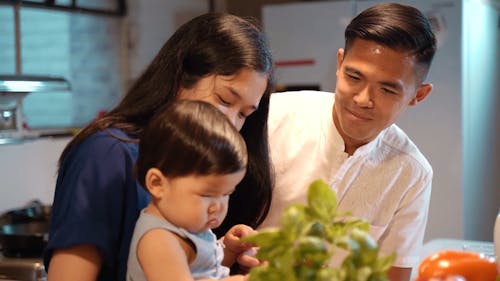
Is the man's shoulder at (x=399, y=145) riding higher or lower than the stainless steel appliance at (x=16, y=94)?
higher

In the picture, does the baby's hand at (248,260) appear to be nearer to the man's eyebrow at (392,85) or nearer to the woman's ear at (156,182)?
the woman's ear at (156,182)

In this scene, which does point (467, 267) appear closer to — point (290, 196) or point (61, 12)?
point (290, 196)

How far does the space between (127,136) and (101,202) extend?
120mm

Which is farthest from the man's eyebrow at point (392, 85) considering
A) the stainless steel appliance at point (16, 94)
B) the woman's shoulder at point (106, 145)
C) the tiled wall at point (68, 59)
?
the tiled wall at point (68, 59)

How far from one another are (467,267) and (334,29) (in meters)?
2.67

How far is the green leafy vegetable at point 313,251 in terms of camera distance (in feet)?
2.42

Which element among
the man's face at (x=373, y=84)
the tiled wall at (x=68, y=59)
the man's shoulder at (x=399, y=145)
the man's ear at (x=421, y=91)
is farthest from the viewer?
the tiled wall at (x=68, y=59)

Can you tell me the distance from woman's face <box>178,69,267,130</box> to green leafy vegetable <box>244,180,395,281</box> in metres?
0.44

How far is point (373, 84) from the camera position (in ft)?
4.81

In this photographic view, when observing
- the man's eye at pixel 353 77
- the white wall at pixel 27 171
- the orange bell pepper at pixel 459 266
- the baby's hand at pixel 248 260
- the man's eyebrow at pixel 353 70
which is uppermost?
the man's eyebrow at pixel 353 70

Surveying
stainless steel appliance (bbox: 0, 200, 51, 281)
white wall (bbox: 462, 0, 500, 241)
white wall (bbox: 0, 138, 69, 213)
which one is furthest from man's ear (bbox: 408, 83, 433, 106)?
white wall (bbox: 462, 0, 500, 241)

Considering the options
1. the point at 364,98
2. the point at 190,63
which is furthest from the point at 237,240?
the point at 364,98

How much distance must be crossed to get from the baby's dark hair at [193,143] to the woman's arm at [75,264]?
0.20m

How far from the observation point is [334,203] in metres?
0.80
